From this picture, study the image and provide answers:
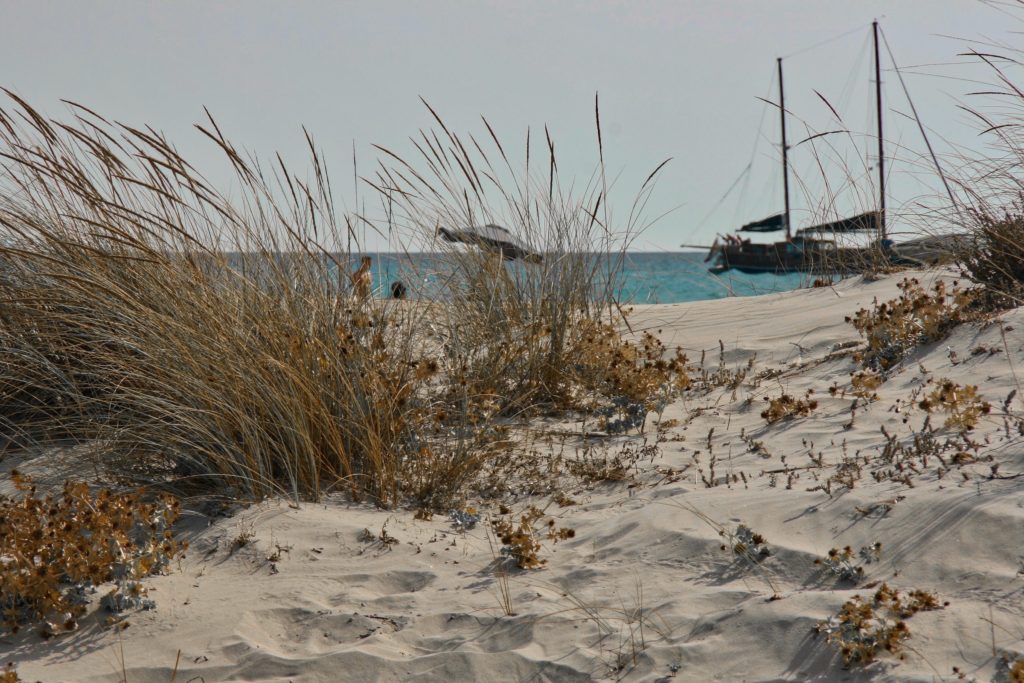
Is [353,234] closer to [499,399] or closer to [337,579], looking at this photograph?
[499,399]

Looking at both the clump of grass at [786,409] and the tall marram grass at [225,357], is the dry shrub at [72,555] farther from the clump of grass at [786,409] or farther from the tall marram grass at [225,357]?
the clump of grass at [786,409]

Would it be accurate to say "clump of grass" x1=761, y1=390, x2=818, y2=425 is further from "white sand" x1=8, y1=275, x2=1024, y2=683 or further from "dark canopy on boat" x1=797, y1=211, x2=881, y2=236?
"dark canopy on boat" x1=797, y1=211, x2=881, y2=236

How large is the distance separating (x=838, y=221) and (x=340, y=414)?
17.2 feet

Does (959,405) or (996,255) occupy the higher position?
(996,255)

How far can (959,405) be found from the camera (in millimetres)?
3584

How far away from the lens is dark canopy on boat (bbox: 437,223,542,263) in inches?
197

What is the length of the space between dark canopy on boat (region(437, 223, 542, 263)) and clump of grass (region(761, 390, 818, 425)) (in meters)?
1.67

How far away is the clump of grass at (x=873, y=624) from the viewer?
208cm

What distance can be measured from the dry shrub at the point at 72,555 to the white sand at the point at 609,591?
0.08 meters

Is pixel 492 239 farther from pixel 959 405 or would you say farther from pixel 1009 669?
pixel 1009 669

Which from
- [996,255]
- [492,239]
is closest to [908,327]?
[996,255]

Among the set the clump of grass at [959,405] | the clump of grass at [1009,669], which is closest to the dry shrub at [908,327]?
the clump of grass at [959,405]

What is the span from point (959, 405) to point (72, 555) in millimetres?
3350

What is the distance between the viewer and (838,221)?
7.25m
